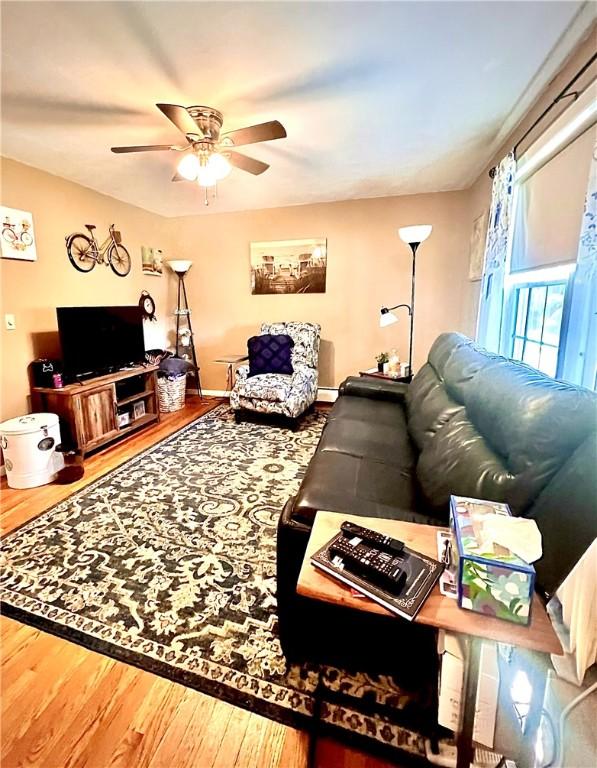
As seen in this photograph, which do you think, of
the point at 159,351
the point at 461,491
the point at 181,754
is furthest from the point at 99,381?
→ the point at 461,491

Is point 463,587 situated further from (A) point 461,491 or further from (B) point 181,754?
(B) point 181,754

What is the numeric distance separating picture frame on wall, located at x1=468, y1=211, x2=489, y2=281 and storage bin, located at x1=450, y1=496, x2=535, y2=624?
2713mm

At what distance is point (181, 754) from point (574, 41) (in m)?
3.08

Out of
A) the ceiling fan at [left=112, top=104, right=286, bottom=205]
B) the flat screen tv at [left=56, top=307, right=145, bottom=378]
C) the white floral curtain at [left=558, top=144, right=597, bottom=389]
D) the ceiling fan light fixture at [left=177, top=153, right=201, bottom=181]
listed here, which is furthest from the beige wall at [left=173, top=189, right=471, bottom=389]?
the white floral curtain at [left=558, top=144, right=597, bottom=389]

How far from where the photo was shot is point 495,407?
132cm

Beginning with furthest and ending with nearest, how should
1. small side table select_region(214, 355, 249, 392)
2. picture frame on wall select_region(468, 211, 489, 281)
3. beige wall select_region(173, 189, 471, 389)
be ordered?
small side table select_region(214, 355, 249, 392), beige wall select_region(173, 189, 471, 389), picture frame on wall select_region(468, 211, 489, 281)

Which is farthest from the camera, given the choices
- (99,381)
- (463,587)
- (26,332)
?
(99,381)

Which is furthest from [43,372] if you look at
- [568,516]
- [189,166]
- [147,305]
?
[568,516]

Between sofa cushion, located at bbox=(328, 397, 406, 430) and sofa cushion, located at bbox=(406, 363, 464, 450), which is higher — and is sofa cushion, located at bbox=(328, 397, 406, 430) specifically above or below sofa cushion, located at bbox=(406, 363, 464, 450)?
below

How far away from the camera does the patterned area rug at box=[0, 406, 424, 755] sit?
118cm

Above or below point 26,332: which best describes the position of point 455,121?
above

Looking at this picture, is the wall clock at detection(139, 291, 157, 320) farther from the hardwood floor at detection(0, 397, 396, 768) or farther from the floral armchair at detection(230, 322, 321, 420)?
the hardwood floor at detection(0, 397, 396, 768)

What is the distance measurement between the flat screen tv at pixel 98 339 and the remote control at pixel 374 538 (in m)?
2.87

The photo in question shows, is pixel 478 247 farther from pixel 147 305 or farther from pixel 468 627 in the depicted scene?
pixel 147 305
